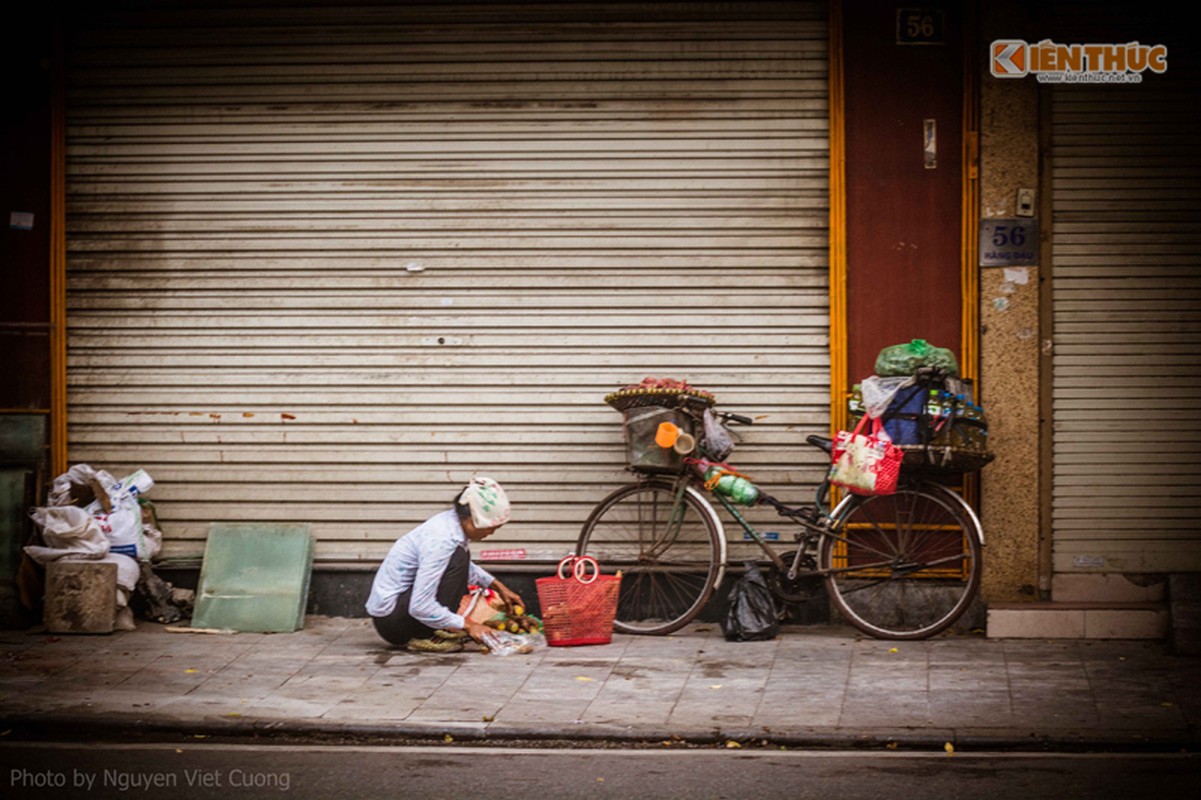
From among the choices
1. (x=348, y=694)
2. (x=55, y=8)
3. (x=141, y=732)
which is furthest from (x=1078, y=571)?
(x=55, y=8)

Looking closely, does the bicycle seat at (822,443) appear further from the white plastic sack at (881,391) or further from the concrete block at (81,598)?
the concrete block at (81,598)

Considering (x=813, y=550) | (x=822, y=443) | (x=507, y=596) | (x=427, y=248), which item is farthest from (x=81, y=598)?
(x=822, y=443)

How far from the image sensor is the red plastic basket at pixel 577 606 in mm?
8805

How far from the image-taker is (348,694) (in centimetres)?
775

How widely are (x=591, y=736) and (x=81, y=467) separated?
4950 mm

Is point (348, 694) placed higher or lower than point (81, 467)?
lower

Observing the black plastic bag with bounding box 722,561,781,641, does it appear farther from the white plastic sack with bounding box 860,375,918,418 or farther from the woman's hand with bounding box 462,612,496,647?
the woman's hand with bounding box 462,612,496,647

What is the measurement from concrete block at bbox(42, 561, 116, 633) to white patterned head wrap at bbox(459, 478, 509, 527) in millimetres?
2713

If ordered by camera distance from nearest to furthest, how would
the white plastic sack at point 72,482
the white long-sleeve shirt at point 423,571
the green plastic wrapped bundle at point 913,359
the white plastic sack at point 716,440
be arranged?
the white long-sleeve shirt at point 423,571, the green plastic wrapped bundle at point 913,359, the white plastic sack at point 716,440, the white plastic sack at point 72,482

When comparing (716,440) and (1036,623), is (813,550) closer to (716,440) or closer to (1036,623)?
(716,440)

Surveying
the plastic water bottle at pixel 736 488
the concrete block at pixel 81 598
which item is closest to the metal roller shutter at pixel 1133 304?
the plastic water bottle at pixel 736 488

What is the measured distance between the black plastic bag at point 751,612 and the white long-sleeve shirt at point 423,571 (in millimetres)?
1845

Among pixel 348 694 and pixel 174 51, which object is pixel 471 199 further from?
pixel 348 694

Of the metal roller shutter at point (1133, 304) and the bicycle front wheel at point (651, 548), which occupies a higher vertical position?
the metal roller shutter at point (1133, 304)
